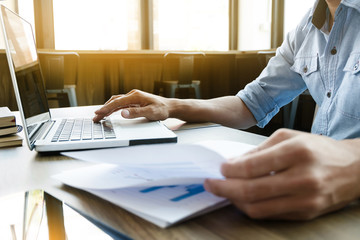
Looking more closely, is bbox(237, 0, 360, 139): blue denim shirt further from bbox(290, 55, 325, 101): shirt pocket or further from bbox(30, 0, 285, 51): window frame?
bbox(30, 0, 285, 51): window frame

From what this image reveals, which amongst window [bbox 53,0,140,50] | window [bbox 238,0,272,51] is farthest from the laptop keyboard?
window [bbox 238,0,272,51]

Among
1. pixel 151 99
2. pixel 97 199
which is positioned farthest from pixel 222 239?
pixel 151 99

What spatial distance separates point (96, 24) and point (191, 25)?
179cm

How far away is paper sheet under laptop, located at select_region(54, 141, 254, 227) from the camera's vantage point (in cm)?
34

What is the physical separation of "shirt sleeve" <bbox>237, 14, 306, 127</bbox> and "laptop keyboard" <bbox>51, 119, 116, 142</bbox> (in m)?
0.49

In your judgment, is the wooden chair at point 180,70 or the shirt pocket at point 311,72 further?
the wooden chair at point 180,70

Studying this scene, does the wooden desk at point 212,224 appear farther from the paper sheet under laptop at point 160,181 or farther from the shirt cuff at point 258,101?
the shirt cuff at point 258,101

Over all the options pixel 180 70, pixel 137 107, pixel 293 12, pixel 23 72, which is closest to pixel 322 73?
pixel 137 107

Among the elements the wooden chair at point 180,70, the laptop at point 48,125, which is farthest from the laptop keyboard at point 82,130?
the wooden chair at point 180,70

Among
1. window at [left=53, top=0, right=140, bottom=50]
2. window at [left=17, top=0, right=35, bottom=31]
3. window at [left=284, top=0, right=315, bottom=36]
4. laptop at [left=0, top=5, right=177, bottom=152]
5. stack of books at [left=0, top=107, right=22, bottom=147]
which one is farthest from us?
window at [left=284, top=0, right=315, bottom=36]

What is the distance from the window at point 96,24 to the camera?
460 cm

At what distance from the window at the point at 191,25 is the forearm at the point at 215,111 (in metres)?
4.56

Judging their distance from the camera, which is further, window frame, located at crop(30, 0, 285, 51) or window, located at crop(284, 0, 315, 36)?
window, located at crop(284, 0, 315, 36)

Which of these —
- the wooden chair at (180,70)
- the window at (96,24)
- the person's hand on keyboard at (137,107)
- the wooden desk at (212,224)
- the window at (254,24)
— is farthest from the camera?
the window at (254,24)
